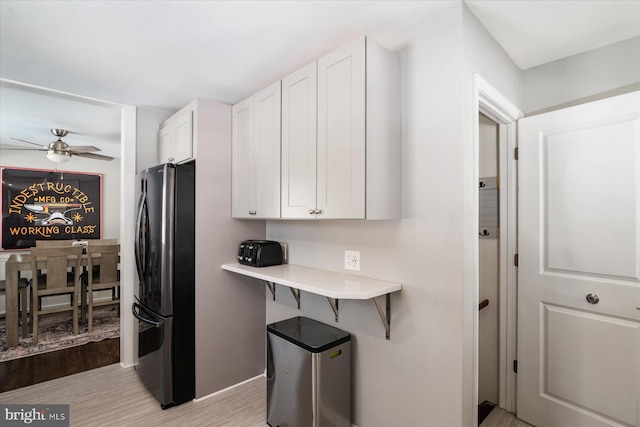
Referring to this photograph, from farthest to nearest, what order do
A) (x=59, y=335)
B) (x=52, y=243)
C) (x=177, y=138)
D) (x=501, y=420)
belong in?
(x=52, y=243) → (x=59, y=335) → (x=177, y=138) → (x=501, y=420)

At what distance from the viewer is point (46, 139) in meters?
4.12

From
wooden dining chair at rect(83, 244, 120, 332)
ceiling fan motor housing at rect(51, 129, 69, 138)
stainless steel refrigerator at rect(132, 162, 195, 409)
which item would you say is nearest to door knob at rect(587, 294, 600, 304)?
stainless steel refrigerator at rect(132, 162, 195, 409)

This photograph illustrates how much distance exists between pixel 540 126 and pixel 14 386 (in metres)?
4.37

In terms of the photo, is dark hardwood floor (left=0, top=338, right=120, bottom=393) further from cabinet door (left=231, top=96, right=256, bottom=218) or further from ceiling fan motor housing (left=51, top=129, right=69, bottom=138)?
ceiling fan motor housing (left=51, top=129, right=69, bottom=138)

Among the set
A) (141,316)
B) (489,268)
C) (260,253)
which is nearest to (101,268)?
(141,316)

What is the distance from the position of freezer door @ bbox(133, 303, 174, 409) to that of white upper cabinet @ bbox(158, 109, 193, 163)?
50.3 inches

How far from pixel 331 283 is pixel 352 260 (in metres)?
0.28

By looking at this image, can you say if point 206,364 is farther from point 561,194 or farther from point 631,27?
point 631,27

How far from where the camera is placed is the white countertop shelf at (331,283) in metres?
1.65

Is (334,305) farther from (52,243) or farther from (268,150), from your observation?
(52,243)

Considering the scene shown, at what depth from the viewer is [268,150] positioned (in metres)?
2.25

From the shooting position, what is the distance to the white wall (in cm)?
185

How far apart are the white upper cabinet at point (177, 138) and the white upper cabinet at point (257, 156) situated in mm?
345

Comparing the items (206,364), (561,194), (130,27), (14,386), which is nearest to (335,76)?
(130,27)
